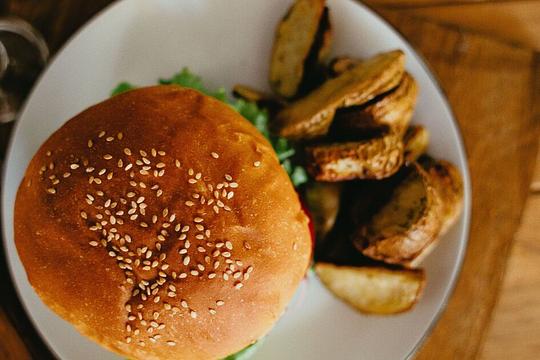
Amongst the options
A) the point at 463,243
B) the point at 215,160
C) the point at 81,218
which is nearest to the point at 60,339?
the point at 81,218

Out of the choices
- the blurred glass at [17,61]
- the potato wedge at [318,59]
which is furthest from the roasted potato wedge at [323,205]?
the blurred glass at [17,61]

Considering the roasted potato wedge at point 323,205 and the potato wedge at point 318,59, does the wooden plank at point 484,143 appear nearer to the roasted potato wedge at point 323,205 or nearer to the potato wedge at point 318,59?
the potato wedge at point 318,59

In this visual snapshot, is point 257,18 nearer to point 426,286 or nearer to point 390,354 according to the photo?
point 426,286

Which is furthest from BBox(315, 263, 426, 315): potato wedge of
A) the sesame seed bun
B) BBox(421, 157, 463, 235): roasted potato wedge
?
the sesame seed bun

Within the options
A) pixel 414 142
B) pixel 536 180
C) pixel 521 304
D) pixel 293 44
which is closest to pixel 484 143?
pixel 536 180

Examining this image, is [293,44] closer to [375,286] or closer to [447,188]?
[447,188]
